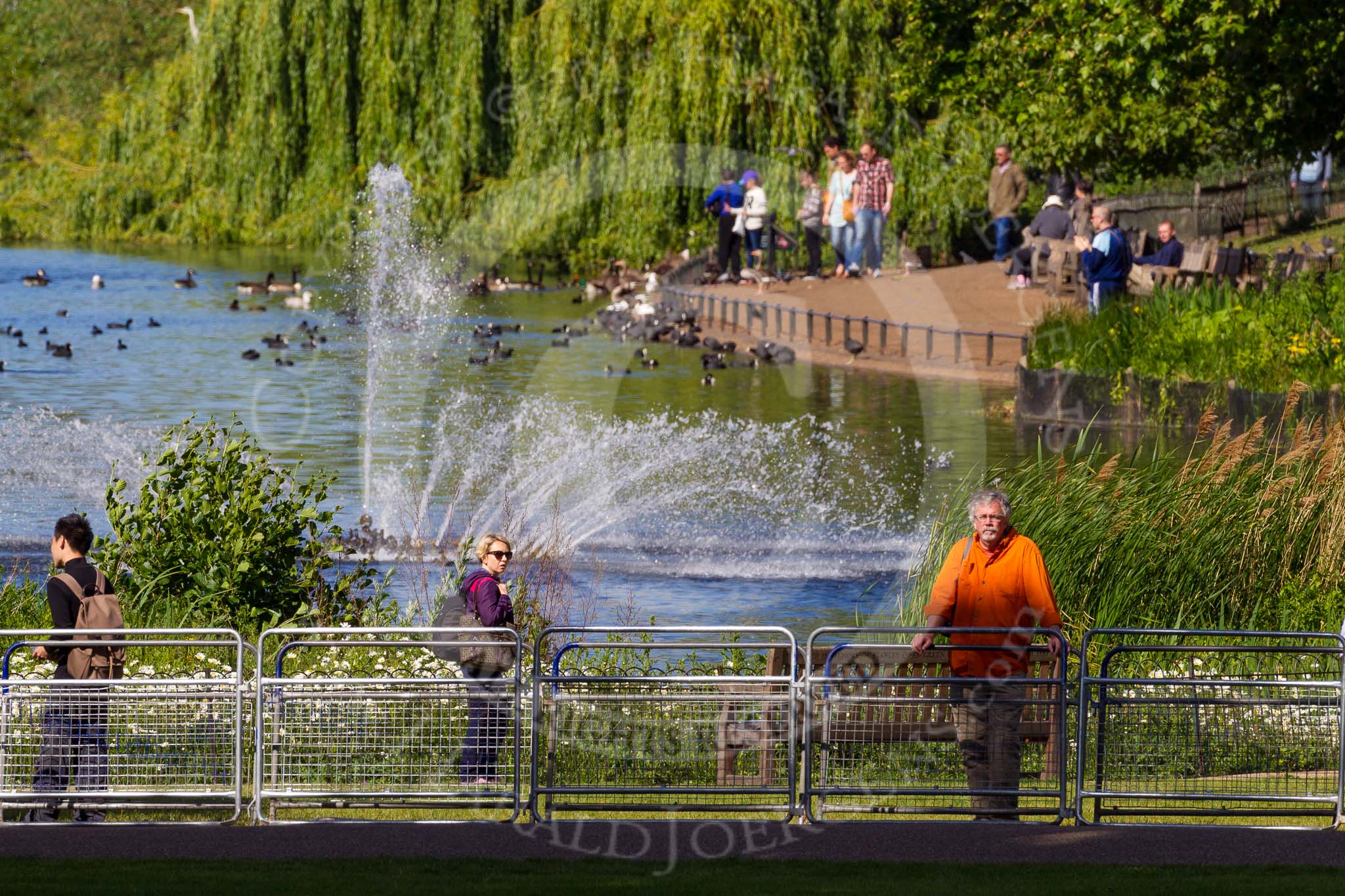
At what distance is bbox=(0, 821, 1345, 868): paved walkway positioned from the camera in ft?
27.1

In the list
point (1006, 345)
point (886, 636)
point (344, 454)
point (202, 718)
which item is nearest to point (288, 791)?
point (202, 718)

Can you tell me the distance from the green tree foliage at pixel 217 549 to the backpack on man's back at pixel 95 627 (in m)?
3.40

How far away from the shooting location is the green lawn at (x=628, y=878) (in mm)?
A: 7516

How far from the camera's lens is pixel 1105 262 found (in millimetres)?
25891

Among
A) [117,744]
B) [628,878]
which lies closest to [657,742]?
[628,878]

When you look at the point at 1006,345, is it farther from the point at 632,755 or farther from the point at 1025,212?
the point at 632,755

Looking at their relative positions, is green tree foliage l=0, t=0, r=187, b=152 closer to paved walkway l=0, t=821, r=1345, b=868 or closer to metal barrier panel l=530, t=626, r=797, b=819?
metal barrier panel l=530, t=626, r=797, b=819

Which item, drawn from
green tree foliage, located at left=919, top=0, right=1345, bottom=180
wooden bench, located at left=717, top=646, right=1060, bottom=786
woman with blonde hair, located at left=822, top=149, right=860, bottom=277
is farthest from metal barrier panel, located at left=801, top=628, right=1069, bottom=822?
woman with blonde hair, located at left=822, top=149, right=860, bottom=277

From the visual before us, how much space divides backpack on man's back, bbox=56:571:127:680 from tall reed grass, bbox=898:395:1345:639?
571cm

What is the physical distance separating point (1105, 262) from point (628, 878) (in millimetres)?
19325

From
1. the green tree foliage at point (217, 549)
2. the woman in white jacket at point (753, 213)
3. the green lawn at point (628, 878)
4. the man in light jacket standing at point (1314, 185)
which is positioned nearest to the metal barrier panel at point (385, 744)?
the green lawn at point (628, 878)

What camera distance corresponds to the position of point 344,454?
72.0ft

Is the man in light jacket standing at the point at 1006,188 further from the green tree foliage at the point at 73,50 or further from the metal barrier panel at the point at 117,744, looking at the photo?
the green tree foliage at the point at 73,50

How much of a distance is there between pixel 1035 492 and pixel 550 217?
24.7 m
